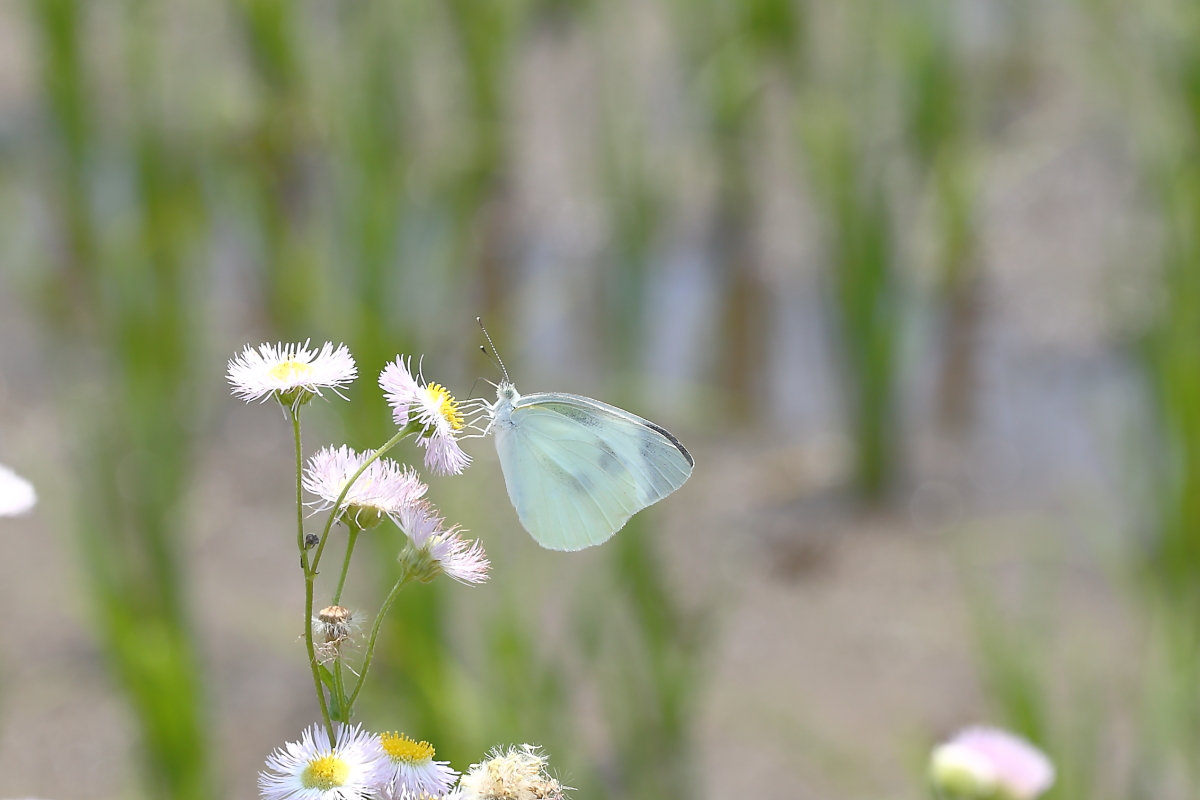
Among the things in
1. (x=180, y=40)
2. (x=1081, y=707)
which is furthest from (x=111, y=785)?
(x=180, y=40)

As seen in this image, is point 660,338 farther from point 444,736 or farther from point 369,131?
point 444,736

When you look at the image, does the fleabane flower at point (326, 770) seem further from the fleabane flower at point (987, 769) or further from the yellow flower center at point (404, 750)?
the fleabane flower at point (987, 769)

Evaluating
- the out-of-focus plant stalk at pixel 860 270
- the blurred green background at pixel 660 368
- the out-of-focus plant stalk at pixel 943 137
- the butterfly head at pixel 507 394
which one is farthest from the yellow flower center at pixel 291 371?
the out-of-focus plant stalk at pixel 943 137

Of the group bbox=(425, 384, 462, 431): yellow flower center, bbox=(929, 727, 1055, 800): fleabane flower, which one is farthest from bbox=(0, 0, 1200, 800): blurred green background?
bbox=(425, 384, 462, 431): yellow flower center

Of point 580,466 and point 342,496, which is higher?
point 580,466

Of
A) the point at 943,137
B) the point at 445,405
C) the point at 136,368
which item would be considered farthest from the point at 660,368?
the point at 445,405

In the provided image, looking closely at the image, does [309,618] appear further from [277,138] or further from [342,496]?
[277,138]
